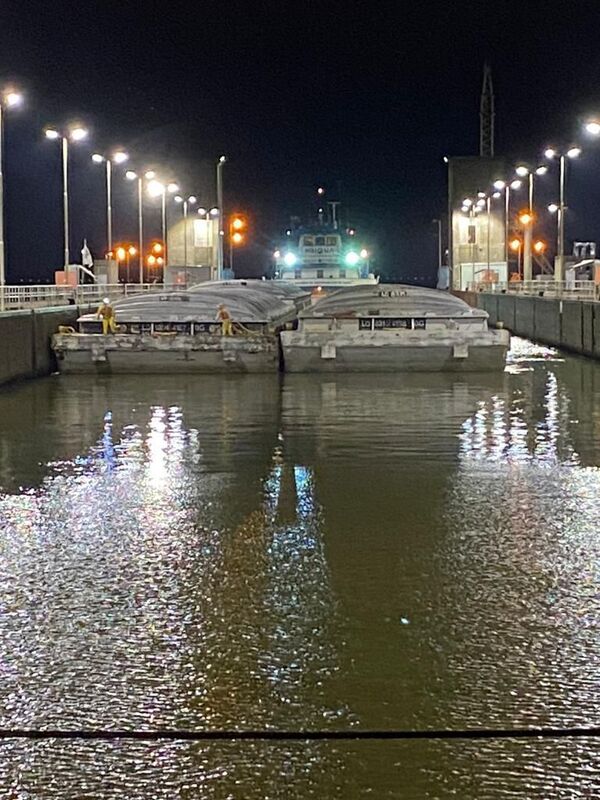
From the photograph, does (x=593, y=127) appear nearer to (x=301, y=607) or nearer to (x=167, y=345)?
(x=167, y=345)

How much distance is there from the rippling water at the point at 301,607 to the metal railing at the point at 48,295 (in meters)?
16.5

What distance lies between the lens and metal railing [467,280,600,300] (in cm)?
3987

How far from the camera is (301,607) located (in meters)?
7.60

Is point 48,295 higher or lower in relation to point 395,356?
higher

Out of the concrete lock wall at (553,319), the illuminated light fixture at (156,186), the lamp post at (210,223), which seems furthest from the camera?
the lamp post at (210,223)

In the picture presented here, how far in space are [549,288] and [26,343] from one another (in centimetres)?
2930

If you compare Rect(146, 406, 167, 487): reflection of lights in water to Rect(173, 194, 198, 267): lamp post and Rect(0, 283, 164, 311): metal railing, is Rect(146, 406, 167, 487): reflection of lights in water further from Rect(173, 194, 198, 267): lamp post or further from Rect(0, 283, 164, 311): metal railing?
Rect(173, 194, 198, 267): lamp post

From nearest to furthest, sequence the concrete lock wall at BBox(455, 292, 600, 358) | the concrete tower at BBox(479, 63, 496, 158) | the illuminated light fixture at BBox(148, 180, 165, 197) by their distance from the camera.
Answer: the concrete lock wall at BBox(455, 292, 600, 358) < the illuminated light fixture at BBox(148, 180, 165, 197) < the concrete tower at BBox(479, 63, 496, 158)

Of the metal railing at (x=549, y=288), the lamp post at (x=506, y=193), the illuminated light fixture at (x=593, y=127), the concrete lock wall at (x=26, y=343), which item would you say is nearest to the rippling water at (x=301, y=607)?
the concrete lock wall at (x=26, y=343)

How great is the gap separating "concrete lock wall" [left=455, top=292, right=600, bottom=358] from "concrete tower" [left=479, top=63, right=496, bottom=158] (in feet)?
281

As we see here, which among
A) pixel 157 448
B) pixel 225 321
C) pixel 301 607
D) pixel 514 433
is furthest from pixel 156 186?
pixel 301 607

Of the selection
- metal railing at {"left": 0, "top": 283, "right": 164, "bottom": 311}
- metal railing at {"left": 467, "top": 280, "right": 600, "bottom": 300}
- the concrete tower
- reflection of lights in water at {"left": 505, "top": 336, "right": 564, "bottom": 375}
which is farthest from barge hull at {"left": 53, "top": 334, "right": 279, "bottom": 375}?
the concrete tower

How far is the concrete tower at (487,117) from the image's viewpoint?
Result: 13738 centimetres

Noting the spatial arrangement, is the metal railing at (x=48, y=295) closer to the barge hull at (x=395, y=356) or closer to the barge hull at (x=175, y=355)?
the barge hull at (x=175, y=355)
